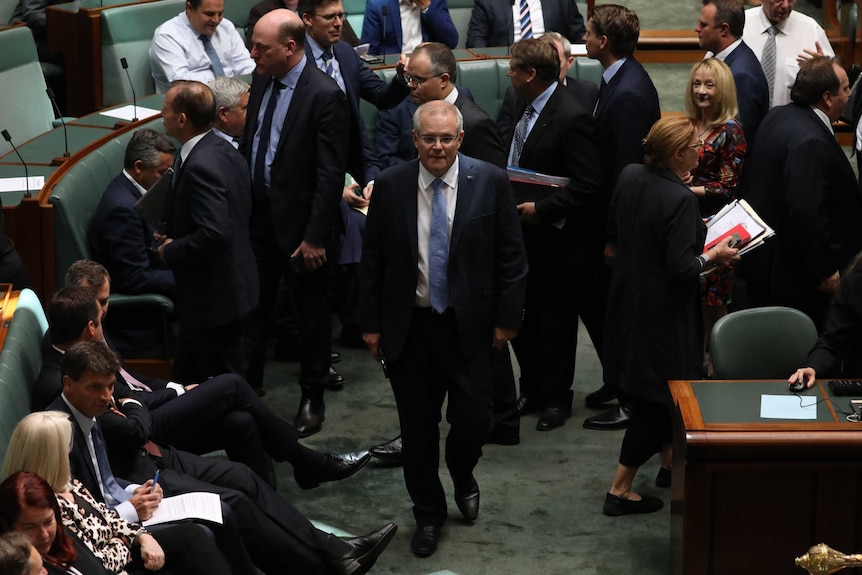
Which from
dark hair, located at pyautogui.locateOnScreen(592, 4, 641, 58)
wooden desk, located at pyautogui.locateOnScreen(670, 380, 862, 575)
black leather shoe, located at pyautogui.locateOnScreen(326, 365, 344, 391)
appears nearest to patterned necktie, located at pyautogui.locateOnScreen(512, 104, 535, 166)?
dark hair, located at pyautogui.locateOnScreen(592, 4, 641, 58)

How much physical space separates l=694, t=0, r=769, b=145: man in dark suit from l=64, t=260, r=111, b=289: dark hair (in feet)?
9.24

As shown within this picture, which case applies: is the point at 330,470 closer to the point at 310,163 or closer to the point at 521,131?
the point at 310,163

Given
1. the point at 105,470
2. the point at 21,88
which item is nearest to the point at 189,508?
the point at 105,470

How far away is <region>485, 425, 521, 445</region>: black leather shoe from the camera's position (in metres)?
4.94

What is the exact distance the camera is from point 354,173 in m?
5.09

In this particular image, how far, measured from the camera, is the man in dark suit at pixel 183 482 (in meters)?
3.48

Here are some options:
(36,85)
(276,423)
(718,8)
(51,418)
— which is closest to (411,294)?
(276,423)

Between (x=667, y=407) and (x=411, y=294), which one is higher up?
(x=411, y=294)

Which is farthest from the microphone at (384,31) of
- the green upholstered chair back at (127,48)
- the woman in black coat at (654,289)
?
the woman in black coat at (654,289)

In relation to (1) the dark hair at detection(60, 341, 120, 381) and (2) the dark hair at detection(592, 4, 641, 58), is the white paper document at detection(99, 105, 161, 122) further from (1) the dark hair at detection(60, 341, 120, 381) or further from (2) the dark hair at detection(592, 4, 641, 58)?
(1) the dark hair at detection(60, 341, 120, 381)

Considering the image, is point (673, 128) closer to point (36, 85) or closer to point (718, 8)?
point (718, 8)

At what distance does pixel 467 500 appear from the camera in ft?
14.3

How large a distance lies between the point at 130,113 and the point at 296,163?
1.45 m

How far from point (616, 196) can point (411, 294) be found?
2.82 feet
